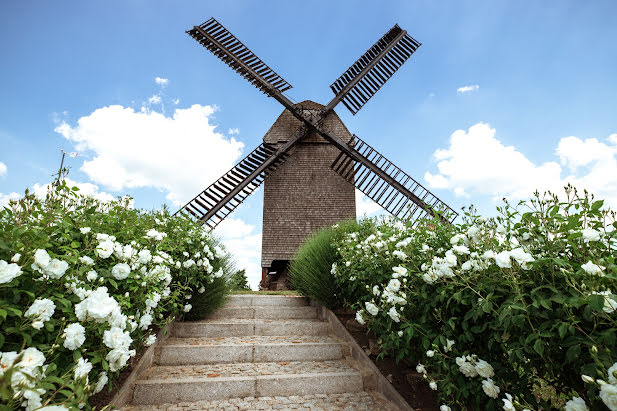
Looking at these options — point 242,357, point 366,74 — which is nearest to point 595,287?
point 242,357

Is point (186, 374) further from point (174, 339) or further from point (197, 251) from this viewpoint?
point (197, 251)

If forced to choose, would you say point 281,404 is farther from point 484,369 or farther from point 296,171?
point 296,171

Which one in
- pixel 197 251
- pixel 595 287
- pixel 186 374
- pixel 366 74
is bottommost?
pixel 186 374

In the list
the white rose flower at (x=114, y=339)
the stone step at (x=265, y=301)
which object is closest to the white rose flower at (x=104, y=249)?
the white rose flower at (x=114, y=339)

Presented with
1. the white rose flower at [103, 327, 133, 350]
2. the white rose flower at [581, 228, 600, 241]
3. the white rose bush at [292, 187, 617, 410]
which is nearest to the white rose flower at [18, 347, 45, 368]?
the white rose flower at [103, 327, 133, 350]

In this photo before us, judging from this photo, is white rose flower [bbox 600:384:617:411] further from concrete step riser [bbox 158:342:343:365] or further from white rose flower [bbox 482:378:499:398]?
concrete step riser [bbox 158:342:343:365]

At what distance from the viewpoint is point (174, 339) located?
450 cm

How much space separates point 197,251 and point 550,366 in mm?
4015

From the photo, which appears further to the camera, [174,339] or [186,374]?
[174,339]

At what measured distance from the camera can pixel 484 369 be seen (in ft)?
6.12

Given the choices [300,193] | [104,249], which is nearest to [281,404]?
[104,249]

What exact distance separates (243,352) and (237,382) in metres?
0.72

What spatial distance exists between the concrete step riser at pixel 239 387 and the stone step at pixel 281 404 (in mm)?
57

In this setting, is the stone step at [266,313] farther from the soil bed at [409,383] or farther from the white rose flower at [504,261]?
the white rose flower at [504,261]
